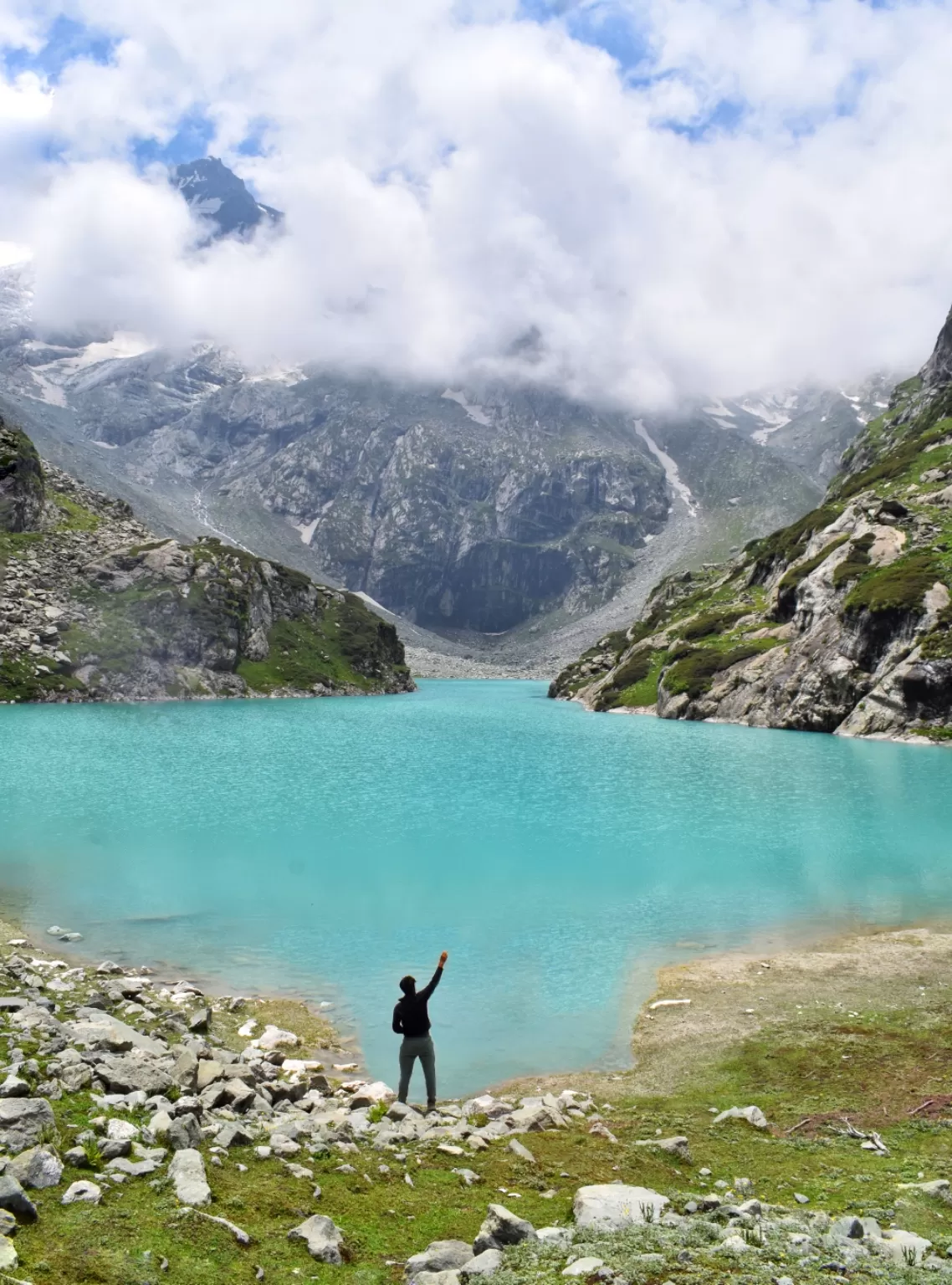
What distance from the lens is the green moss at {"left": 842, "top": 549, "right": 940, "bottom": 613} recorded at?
4328 inches

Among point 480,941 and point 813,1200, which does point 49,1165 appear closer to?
point 813,1200

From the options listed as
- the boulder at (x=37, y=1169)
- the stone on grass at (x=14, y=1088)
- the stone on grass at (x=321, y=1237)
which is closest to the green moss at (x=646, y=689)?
the stone on grass at (x=14, y=1088)

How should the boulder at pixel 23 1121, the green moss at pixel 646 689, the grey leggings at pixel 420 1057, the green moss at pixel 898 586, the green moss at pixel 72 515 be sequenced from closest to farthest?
the boulder at pixel 23 1121 < the grey leggings at pixel 420 1057 < the green moss at pixel 898 586 < the green moss at pixel 646 689 < the green moss at pixel 72 515

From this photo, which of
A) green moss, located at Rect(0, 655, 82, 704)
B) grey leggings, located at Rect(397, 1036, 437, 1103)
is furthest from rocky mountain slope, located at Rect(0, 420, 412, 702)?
grey leggings, located at Rect(397, 1036, 437, 1103)

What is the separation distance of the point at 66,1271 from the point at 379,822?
41925 millimetres

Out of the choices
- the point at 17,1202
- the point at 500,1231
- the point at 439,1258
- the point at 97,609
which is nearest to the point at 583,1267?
the point at 500,1231

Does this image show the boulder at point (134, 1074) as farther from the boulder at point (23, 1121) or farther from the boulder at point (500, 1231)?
the boulder at point (500, 1231)

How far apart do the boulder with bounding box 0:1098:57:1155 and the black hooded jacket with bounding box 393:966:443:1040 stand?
7.43 meters

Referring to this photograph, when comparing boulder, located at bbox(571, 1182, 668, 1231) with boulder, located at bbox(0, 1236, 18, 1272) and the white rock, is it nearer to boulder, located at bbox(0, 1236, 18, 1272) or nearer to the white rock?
boulder, located at bbox(0, 1236, 18, 1272)

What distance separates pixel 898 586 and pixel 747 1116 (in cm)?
11060

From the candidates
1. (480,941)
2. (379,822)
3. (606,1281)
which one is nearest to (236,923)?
(480,941)

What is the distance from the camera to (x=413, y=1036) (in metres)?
17.8

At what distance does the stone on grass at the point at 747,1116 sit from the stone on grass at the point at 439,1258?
7.88 meters

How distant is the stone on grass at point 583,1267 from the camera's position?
369 inches
